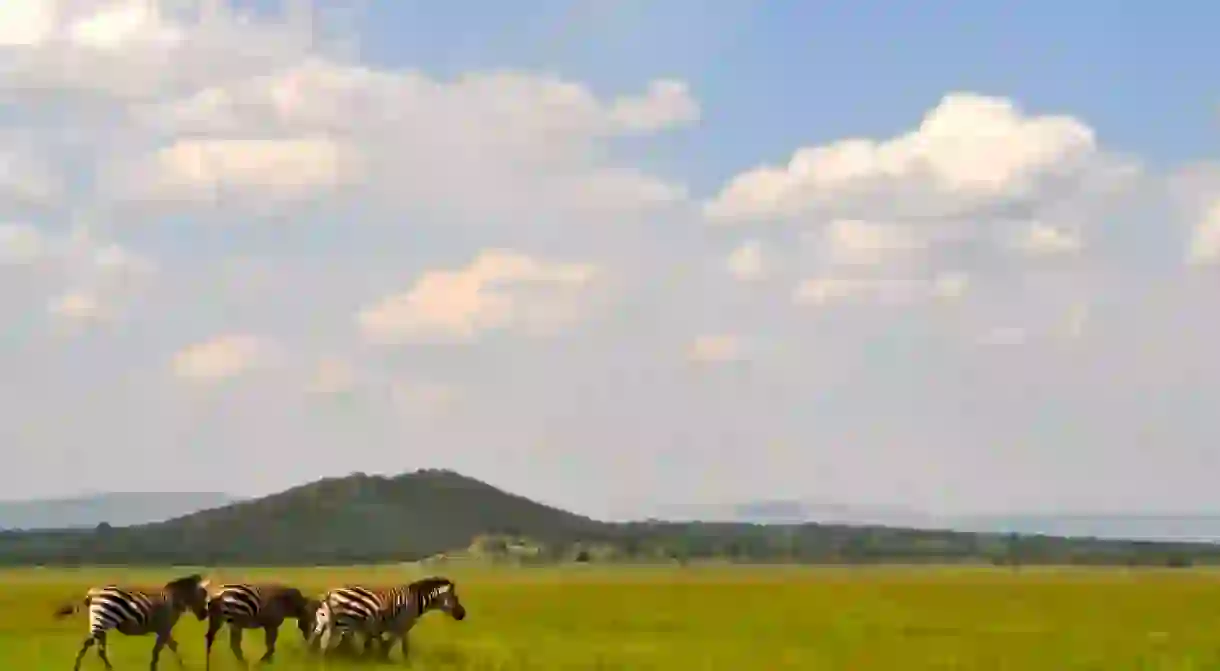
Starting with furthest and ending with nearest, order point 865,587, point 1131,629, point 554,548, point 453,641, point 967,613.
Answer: point 554,548
point 865,587
point 967,613
point 1131,629
point 453,641

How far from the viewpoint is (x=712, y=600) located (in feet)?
185

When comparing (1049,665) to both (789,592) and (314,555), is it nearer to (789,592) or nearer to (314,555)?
(789,592)

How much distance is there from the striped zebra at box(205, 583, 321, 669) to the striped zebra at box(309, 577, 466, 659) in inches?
23.4

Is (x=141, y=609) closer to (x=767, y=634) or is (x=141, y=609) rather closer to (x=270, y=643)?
(x=270, y=643)

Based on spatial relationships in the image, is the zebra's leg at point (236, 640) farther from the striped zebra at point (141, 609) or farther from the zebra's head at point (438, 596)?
the zebra's head at point (438, 596)

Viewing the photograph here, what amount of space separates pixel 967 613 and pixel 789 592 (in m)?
16.5

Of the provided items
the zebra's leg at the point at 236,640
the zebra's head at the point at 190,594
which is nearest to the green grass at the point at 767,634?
the zebra's leg at the point at 236,640

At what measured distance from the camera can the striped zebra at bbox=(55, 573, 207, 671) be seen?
2328 cm

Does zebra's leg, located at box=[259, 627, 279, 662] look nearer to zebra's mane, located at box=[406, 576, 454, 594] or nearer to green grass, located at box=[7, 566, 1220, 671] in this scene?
green grass, located at box=[7, 566, 1220, 671]

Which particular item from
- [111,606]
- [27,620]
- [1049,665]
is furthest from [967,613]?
[111,606]

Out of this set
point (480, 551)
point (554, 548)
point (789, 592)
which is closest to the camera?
point (789, 592)

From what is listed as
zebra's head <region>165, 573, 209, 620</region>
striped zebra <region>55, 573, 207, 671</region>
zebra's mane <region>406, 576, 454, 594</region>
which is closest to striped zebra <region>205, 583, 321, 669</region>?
zebra's head <region>165, 573, 209, 620</region>

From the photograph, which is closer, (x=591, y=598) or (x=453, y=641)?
(x=453, y=641)

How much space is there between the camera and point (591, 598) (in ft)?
193
